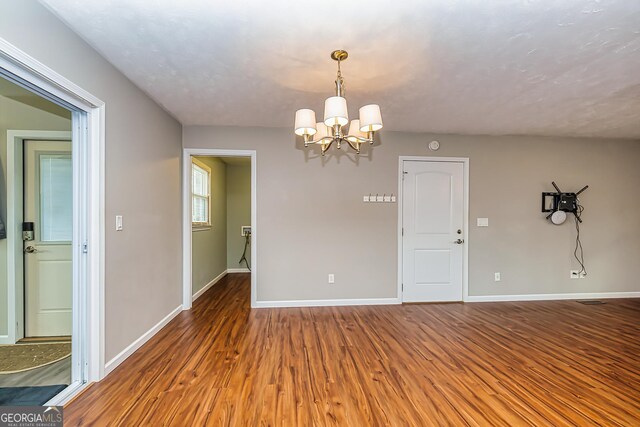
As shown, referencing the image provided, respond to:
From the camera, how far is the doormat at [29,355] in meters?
2.15

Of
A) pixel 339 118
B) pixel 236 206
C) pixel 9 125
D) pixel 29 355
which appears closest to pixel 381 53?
pixel 339 118

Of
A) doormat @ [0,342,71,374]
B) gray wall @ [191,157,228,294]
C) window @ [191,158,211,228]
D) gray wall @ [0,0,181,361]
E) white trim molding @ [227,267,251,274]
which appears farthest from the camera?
white trim molding @ [227,267,251,274]

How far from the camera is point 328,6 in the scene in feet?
5.22

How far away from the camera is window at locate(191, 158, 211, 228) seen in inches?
177

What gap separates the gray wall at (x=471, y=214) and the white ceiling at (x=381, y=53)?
2.63ft

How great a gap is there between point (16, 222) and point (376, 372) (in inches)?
127

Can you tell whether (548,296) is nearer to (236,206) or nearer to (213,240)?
(213,240)

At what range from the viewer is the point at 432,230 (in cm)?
404

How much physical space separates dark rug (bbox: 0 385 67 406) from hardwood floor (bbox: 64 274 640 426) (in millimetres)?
200

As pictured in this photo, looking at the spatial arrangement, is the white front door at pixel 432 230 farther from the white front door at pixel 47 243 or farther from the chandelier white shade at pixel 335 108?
the white front door at pixel 47 243

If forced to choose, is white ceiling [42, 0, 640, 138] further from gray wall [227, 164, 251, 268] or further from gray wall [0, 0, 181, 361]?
gray wall [227, 164, 251, 268]

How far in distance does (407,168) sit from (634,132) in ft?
10.3

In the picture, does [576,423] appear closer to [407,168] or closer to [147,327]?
[407,168]

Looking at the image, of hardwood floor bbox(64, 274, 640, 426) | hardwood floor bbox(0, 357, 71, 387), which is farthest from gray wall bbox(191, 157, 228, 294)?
hardwood floor bbox(0, 357, 71, 387)
